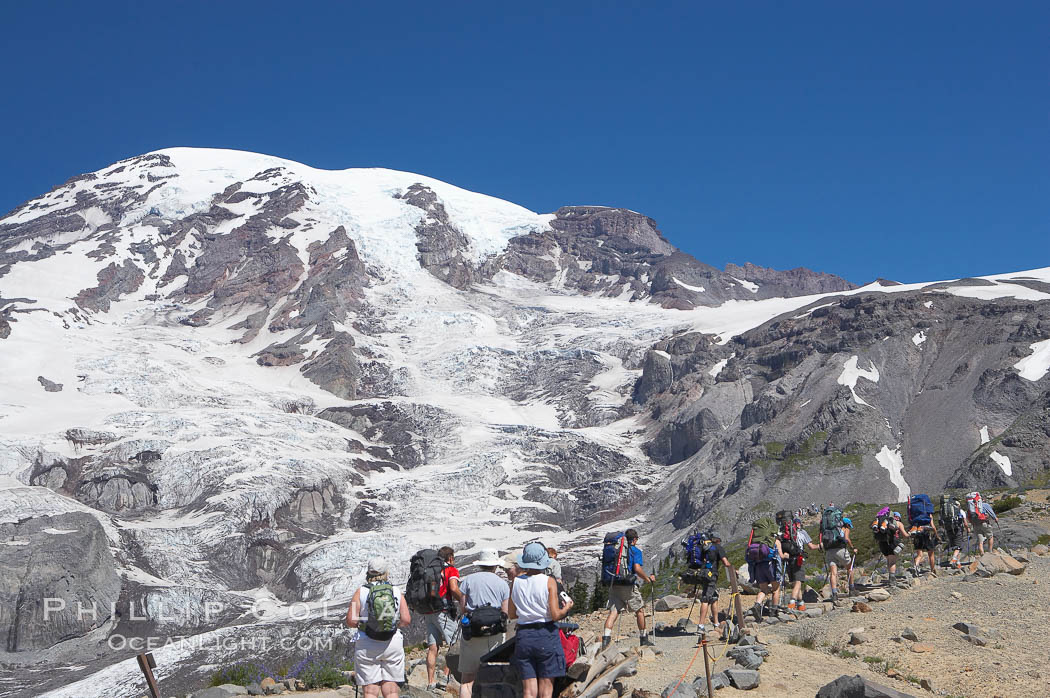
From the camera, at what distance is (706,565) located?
16.7 metres

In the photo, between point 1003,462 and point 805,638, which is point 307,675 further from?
point 1003,462

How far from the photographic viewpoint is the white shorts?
38.9ft

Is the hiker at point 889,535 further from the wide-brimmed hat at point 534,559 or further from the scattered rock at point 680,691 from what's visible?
the wide-brimmed hat at point 534,559

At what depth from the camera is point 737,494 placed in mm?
79938

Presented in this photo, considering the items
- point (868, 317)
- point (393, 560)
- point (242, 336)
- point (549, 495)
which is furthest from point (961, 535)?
point (242, 336)

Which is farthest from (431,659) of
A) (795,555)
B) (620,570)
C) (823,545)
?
(823,545)

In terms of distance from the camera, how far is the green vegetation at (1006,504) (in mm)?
31630

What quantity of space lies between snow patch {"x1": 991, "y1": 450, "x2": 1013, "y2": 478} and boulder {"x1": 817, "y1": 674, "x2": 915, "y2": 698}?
60.7 metres

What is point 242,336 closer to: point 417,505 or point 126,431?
point 126,431

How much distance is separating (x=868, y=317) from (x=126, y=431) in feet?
321

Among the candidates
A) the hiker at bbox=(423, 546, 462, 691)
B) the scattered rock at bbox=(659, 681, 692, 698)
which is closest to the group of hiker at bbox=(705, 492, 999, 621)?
the scattered rock at bbox=(659, 681, 692, 698)

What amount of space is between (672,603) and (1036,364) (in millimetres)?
81948

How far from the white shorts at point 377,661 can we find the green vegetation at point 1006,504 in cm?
2684

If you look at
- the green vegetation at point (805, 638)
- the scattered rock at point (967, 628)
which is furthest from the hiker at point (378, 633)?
the scattered rock at point (967, 628)
